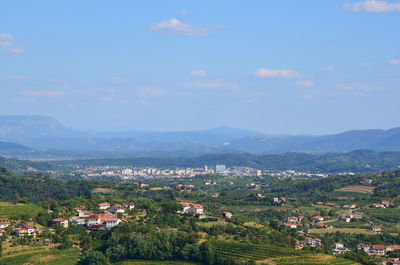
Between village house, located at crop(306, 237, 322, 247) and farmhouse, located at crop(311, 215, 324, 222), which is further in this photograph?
farmhouse, located at crop(311, 215, 324, 222)

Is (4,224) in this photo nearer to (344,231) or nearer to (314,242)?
(314,242)

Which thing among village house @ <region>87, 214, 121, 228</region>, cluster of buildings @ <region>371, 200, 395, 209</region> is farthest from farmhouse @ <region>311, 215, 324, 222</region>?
village house @ <region>87, 214, 121, 228</region>

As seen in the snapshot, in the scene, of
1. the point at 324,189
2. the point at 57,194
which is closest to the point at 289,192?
the point at 324,189

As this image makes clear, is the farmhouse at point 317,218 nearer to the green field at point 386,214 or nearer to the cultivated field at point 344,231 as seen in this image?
the cultivated field at point 344,231

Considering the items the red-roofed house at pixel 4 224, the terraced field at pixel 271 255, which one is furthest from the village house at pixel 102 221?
the terraced field at pixel 271 255

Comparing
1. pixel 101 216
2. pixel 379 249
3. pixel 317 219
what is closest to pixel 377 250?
pixel 379 249

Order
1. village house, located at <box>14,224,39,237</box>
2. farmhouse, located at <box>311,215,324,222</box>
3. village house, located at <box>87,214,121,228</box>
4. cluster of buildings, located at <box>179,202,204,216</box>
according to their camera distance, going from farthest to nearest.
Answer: farmhouse, located at <box>311,215,324,222</box>
cluster of buildings, located at <box>179,202,204,216</box>
village house, located at <box>87,214,121,228</box>
village house, located at <box>14,224,39,237</box>

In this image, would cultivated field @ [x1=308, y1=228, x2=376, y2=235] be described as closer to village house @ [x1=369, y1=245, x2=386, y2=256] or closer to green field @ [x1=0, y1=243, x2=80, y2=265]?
village house @ [x1=369, y1=245, x2=386, y2=256]
